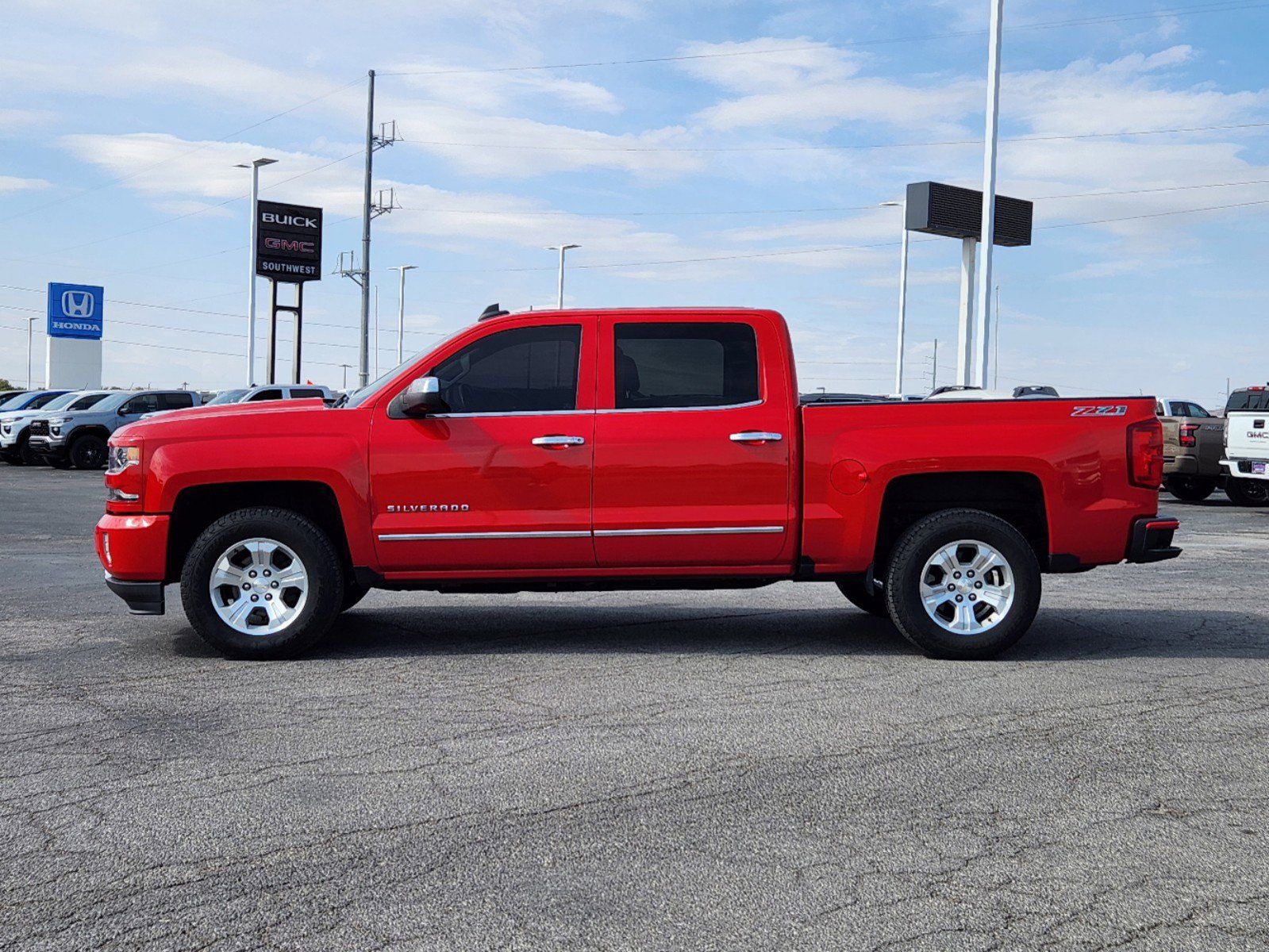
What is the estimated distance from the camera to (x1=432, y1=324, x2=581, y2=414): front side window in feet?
25.1

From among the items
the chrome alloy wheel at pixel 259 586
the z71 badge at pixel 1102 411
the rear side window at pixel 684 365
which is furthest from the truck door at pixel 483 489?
the z71 badge at pixel 1102 411

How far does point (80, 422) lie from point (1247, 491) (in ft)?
80.6

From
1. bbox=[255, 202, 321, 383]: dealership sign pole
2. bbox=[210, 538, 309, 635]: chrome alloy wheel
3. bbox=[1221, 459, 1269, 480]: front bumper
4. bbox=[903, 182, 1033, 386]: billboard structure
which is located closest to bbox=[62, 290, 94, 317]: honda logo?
bbox=[255, 202, 321, 383]: dealership sign pole

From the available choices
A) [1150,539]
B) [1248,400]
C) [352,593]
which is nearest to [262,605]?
[352,593]

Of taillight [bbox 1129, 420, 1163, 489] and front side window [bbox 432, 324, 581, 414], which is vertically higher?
front side window [bbox 432, 324, 581, 414]

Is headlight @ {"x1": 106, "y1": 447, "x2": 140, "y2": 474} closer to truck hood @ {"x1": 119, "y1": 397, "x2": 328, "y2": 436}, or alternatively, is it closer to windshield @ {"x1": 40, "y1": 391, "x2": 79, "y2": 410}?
truck hood @ {"x1": 119, "y1": 397, "x2": 328, "y2": 436}

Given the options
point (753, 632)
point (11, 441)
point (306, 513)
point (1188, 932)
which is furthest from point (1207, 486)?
point (11, 441)

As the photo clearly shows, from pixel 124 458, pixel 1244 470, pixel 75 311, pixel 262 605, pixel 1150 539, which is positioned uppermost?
pixel 75 311

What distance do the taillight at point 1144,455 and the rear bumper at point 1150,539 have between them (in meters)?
0.21

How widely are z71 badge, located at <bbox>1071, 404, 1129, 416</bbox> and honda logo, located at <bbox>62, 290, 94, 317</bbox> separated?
217 feet

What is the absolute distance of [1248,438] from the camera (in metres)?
20.6

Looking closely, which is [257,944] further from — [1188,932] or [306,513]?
[306,513]

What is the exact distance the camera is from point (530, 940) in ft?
11.4

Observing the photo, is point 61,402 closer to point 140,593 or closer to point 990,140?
point 990,140
